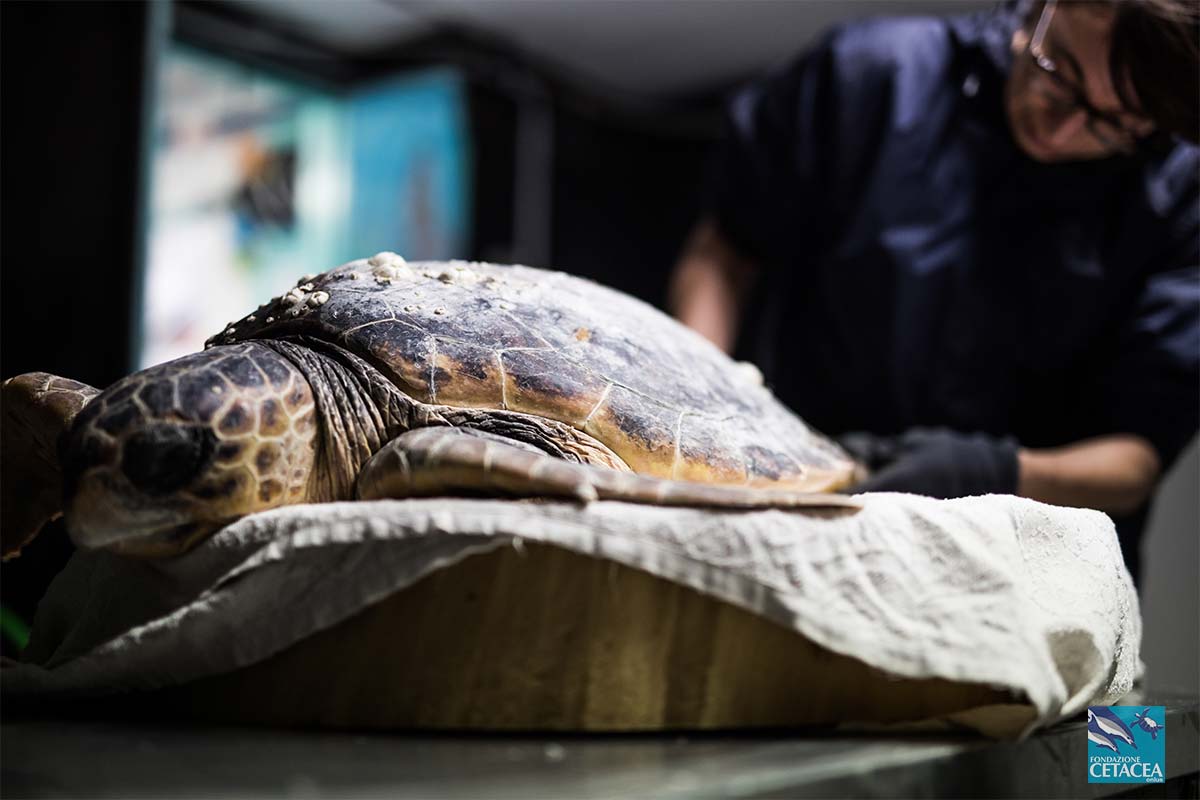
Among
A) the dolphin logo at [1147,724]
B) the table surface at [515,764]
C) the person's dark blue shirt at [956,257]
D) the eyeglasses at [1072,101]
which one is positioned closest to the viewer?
the table surface at [515,764]

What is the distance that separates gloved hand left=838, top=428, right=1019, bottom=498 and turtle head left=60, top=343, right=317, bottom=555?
80cm

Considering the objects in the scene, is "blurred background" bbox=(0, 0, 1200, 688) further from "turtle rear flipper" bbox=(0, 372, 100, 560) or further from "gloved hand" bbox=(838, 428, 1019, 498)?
"gloved hand" bbox=(838, 428, 1019, 498)

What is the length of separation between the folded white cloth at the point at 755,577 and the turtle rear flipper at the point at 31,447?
228 millimetres

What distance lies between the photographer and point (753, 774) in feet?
1.61

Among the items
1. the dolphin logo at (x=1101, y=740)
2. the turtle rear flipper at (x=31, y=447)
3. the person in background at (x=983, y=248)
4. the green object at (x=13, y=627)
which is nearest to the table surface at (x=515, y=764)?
the dolphin logo at (x=1101, y=740)

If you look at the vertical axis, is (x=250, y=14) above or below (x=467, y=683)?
above

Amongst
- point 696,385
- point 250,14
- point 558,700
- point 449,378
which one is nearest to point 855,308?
point 696,385

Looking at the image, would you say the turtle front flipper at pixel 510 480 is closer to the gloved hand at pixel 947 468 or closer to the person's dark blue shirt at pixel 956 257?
the gloved hand at pixel 947 468

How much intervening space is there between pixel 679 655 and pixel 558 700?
0.08 m

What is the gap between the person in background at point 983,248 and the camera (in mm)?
1343

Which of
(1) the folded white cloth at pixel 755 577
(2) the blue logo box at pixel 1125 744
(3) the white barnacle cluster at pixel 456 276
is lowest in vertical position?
(2) the blue logo box at pixel 1125 744

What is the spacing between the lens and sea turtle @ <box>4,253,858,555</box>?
2.07ft

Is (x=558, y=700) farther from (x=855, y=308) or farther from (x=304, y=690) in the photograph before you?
A: (x=855, y=308)

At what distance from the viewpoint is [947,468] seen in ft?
4.20
